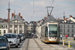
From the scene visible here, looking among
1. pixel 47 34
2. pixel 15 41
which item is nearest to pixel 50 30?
pixel 47 34

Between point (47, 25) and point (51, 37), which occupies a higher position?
point (47, 25)

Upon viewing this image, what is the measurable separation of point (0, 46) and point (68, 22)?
102028 millimetres

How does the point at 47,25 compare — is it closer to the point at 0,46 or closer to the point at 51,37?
the point at 51,37

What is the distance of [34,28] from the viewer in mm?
185750

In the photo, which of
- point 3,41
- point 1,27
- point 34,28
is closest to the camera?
point 3,41

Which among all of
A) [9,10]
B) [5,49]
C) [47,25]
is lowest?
[5,49]

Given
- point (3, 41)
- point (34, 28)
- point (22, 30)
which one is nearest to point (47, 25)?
point (3, 41)

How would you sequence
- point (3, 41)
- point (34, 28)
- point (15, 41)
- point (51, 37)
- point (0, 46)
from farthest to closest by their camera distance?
point (34, 28) < point (51, 37) < point (15, 41) < point (3, 41) < point (0, 46)

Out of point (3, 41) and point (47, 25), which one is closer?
point (3, 41)

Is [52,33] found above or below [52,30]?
below

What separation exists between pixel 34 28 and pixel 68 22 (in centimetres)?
7624

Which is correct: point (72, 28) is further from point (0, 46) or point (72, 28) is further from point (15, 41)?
point (0, 46)

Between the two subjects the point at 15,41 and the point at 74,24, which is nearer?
the point at 15,41

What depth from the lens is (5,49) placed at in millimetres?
12867
